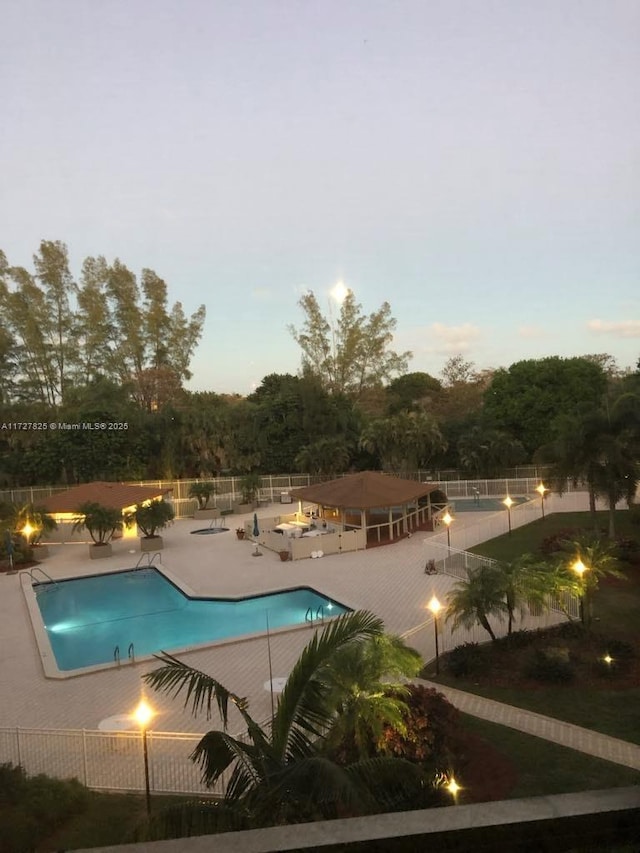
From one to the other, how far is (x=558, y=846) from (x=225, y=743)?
3843 mm

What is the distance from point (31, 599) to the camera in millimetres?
18984

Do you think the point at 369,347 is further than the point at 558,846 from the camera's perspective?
Yes

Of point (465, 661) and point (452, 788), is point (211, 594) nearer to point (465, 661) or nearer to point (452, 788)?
point (465, 661)

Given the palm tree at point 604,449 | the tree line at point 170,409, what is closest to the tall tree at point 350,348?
the tree line at point 170,409

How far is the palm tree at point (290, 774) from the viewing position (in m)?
4.73

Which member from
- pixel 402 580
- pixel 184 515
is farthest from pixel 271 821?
pixel 184 515

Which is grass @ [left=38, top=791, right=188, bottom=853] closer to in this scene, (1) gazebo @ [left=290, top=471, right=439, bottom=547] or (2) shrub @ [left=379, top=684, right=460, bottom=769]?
(2) shrub @ [left=379, top=684, right=460, bottom=769]

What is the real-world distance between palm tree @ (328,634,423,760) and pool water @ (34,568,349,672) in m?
7.28

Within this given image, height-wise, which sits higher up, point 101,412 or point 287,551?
point 101,412

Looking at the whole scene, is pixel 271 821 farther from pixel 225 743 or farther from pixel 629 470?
pixel 629 470

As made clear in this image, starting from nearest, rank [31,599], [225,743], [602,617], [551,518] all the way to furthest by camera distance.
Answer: [225,743] → [602,617] → [31,599] → [551,518]

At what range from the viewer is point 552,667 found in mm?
11578

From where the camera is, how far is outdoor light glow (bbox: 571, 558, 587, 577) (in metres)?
13.6

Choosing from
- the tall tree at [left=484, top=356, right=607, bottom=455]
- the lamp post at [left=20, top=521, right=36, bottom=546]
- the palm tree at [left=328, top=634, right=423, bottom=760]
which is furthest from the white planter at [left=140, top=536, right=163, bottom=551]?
the tall tree at [left=484, top=356, right=607, bottom=455]
